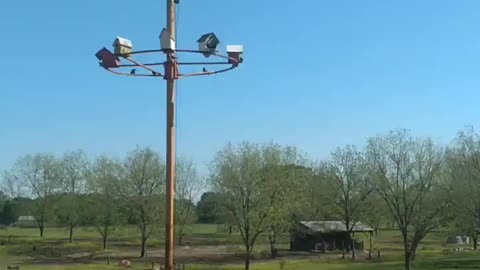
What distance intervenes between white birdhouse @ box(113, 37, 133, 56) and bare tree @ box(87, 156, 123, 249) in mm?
71850

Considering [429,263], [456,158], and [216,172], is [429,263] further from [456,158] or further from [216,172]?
[216,172]

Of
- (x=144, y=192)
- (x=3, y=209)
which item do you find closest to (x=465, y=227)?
(x=144, y=192)

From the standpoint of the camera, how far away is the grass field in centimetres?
6106

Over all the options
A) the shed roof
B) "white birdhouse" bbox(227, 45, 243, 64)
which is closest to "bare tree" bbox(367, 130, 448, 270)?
the shed roof

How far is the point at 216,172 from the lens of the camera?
65.0m

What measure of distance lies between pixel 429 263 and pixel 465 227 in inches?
182

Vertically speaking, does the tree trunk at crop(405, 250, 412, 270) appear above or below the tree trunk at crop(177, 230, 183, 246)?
below

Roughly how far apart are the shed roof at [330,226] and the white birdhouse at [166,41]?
3002 inches

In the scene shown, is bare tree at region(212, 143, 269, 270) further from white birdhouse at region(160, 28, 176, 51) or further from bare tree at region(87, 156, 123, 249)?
white birdhouse at region(160, 28, 176, 51)

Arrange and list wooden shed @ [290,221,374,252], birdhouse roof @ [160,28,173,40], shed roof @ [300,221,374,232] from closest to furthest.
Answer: birdhouse roof @ [160,28,173,40]
shed roof @ [300,221,374,232]
wooden shed @ [290,221,374,252]

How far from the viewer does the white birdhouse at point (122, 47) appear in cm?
877

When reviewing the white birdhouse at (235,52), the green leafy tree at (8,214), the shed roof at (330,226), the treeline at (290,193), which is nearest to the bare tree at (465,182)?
the treeline at (290,193)

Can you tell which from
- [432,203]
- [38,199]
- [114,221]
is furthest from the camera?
[38,199]

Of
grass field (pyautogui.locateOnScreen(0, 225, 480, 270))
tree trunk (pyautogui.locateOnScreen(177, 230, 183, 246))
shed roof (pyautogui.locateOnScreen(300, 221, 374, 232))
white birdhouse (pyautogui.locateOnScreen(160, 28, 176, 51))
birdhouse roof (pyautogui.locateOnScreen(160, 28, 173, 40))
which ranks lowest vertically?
grass field (pyautogui.locateOnScreen(0, 225, 480, 270))
